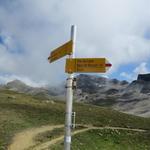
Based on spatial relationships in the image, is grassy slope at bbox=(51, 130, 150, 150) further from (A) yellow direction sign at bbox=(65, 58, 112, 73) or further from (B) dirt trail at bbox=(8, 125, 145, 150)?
(A) yellow direction sign at bbox=(65, 58, 112, 73)

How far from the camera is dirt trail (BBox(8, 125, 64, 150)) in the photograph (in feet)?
128

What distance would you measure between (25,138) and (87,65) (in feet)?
88.5

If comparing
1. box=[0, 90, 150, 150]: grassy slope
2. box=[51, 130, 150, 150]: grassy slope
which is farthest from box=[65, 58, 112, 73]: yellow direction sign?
box=[0, 90, 150, 150]: grassy slope

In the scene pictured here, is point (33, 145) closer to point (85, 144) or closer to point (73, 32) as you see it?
point (85, 144)

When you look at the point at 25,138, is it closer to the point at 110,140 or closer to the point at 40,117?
the point at 110,140

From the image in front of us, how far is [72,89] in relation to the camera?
16984 millimetres

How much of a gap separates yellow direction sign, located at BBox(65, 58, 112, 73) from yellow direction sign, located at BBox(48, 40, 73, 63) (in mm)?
339

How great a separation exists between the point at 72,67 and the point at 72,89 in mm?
834

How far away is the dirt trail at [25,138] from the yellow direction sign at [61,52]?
20.7 meters

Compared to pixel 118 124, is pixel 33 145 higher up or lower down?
lower down

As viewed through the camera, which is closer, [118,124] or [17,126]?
[17,126]

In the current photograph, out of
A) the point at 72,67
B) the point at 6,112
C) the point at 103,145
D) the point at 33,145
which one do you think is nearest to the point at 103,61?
the point at 72,67

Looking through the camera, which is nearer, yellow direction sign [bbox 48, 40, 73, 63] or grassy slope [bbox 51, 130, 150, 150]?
yellow direction sign [bbox 48, 40, 73, 63]

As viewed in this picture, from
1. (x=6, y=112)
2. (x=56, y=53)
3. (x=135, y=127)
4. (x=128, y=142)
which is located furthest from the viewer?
(x=135, y=127)
